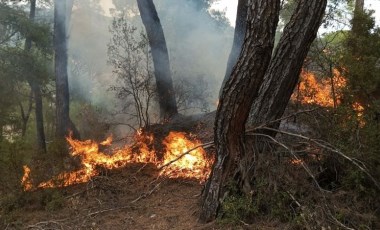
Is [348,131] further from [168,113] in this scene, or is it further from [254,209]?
[168,113]

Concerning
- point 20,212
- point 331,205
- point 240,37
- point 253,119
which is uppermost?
point 240,37

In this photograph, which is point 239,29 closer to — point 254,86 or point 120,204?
point 254,86

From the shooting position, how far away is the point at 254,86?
5.14m

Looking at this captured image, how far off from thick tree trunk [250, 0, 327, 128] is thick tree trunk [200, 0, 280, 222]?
73cm

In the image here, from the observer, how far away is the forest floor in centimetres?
600

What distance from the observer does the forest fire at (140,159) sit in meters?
7.55

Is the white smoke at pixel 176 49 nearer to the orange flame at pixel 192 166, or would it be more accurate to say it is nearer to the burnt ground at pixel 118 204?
the orange flame at pixel 192 166

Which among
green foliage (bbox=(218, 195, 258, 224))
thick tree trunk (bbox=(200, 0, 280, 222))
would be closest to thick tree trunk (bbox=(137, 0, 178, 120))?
thick tree trunk (bbox=(200, 0, 280, 222))

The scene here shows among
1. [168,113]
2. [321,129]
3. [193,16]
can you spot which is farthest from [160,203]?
[193,16]

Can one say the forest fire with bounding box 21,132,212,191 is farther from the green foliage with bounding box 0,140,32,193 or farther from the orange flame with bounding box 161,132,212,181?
the green foliage with bounding box 0,140,32,193

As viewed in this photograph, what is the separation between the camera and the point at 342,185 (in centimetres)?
550

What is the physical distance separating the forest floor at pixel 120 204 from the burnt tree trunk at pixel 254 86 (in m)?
0.65

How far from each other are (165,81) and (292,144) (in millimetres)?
5978

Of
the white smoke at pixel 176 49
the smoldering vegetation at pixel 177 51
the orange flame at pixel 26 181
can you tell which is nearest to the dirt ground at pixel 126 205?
the orange flame at pixel 26 181
